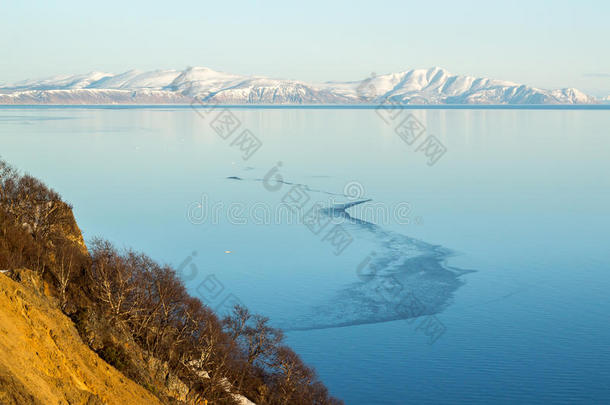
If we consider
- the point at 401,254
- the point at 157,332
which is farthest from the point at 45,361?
the point at 401,254

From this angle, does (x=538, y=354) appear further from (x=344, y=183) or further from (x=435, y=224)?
(x=344, y=183)

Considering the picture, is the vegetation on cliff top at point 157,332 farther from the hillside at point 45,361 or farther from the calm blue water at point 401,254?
the calm blue water at point 401,254

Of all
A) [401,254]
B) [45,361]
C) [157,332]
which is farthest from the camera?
[401,254]

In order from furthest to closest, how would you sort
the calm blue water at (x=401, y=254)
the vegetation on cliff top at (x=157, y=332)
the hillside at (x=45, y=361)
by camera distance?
the calm blue water at (x=401, y=254) < the vegetation on cliff top at (x=157, y=332) < the hillside at (x=45, y=361)

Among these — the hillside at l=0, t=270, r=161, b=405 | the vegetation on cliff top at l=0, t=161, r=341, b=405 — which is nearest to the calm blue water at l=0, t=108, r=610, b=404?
the vegetation on cliff top at l=0, t=161, r=341, b=405

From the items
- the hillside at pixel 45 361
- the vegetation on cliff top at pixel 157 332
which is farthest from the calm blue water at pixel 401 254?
the hillside at pixel 45 361

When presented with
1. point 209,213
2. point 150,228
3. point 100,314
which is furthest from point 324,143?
point 100,314

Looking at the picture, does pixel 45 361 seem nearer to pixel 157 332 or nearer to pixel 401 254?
pixel 157 332

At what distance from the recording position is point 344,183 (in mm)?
48250

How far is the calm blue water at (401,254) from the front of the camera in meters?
20.5

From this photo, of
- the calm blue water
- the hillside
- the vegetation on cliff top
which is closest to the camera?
the hillside

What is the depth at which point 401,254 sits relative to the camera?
31094 millimetres

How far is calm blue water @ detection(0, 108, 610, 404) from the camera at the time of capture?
20.5m

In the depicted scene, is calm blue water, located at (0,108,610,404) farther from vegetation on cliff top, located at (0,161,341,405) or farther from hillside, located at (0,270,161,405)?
hillside, located at (0,270,161,405)
